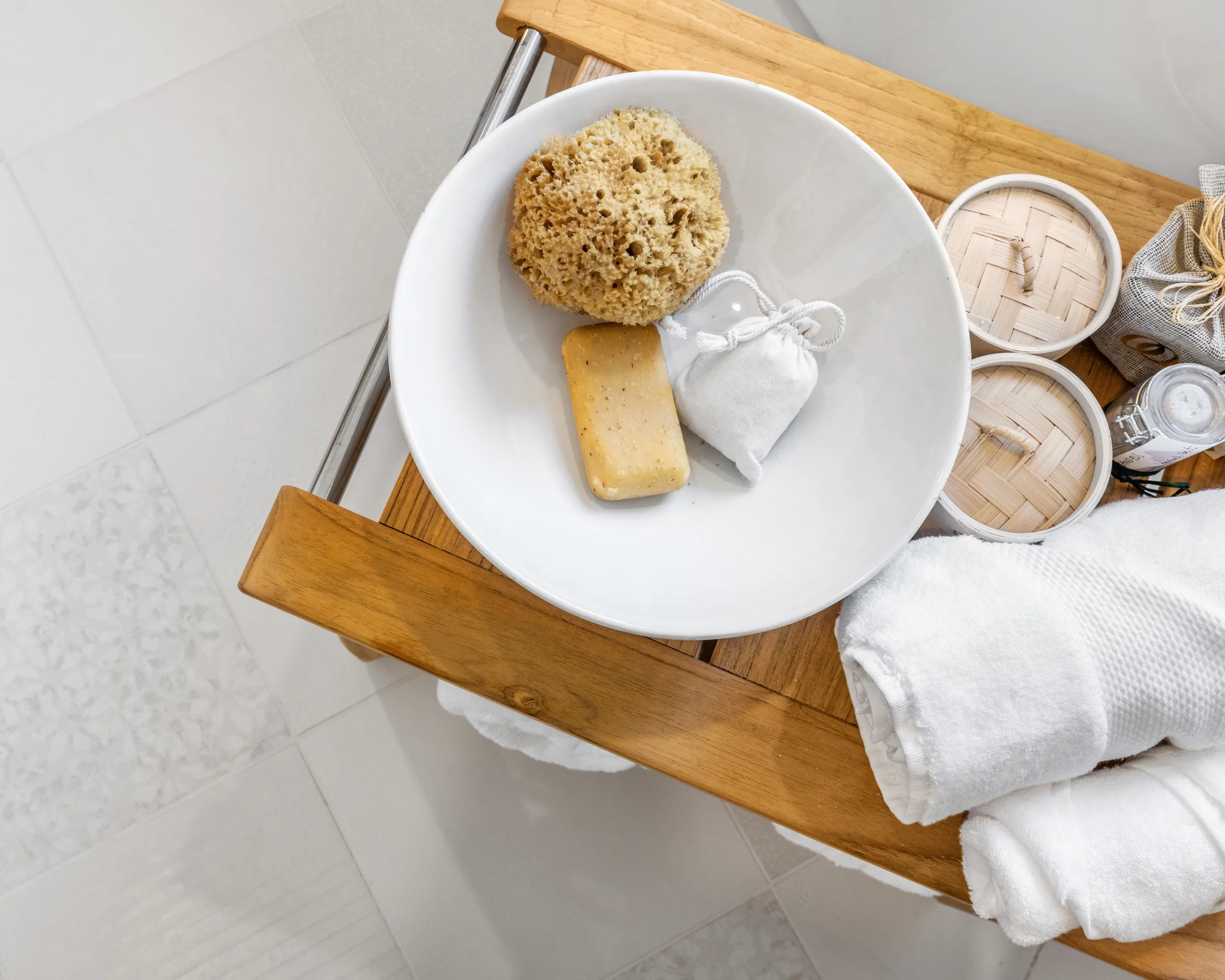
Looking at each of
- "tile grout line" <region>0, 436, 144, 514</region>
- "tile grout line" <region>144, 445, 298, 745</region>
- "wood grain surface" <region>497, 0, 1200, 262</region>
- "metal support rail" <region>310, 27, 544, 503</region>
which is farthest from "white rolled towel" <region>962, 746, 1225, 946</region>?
"tile grout line" <region>0, 436, 144, 514</region>

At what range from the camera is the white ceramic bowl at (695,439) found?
1.64ft

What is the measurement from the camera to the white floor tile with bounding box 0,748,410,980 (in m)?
1.06

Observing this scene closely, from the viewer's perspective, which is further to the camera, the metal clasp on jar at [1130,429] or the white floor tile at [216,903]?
the white floor tile at [216,903]

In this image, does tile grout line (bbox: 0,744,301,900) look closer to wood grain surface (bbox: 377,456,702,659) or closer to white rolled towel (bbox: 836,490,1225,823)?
wood grain surface (bbox: 377,456,702,659)

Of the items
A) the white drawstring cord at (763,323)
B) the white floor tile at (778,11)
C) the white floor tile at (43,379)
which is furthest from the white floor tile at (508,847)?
the white floor tile at (778,11)

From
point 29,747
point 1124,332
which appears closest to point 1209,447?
point 1124,332

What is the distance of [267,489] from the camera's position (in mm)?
1119

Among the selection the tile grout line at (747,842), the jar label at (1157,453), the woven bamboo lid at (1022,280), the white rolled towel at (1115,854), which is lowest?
the tile grout line at (747,842)

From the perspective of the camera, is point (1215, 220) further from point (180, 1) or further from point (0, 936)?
point (0, 936)

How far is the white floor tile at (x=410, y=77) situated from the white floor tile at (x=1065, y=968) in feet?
4.72

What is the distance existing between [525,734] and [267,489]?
542mm

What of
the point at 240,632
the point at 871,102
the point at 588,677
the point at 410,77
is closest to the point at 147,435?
the point at 240,632

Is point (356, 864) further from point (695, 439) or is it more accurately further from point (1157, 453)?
point (1157, 453)

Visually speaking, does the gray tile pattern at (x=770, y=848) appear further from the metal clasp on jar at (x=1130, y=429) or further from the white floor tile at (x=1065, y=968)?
the metal clasp on jar at (x=1130, y=429)
